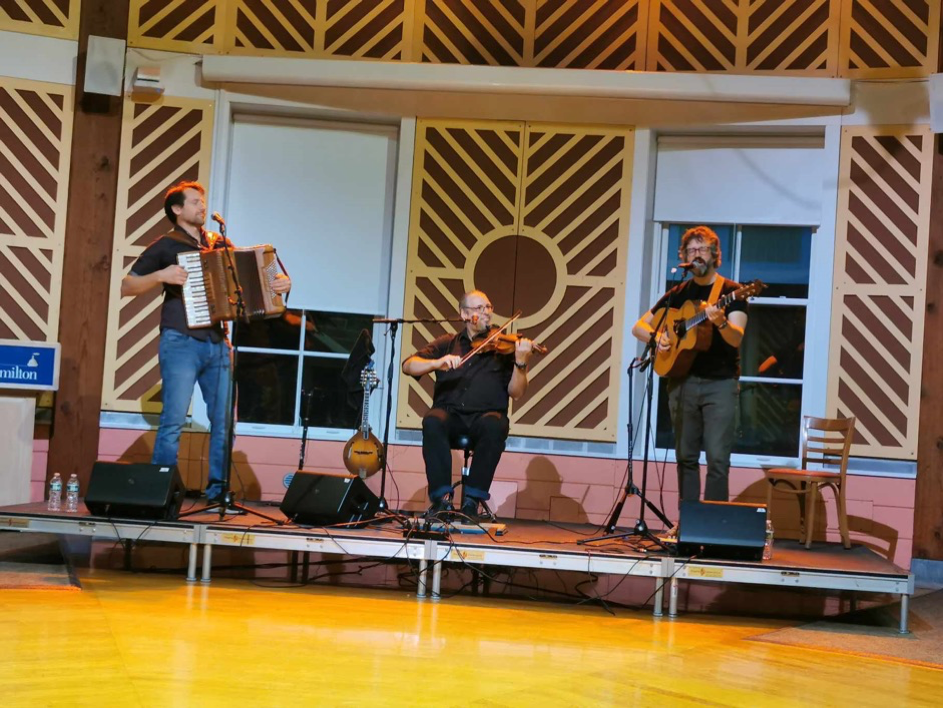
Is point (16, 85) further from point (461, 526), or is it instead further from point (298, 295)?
point (461, 526)

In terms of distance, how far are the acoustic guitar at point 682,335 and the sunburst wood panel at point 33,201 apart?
13.4 feet

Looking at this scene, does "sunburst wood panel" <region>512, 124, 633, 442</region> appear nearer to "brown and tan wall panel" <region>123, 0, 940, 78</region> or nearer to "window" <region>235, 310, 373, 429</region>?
"brown and tan wall panel" <region>123, 0, 940, 78</region>

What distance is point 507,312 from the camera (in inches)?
282

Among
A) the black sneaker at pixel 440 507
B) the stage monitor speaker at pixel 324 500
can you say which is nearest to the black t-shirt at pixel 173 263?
the stage monitor speaker at pixel 324 500

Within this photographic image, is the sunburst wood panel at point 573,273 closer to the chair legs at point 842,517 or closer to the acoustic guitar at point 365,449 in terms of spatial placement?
the acoustic guitar at point 365,449

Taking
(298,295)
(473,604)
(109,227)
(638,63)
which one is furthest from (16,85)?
(473,604)

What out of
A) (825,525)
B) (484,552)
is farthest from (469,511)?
(825,525)

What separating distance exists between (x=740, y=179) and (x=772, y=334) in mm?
1082

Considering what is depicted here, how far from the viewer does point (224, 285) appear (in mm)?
5461

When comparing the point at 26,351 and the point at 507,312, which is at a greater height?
the point at 507,312

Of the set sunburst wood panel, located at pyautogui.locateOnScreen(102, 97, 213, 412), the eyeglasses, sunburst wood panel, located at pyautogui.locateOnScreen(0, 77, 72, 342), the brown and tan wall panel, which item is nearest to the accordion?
the eyeglasses

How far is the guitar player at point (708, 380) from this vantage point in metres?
5.41

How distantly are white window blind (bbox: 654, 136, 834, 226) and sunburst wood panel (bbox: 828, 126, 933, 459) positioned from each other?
24 centimetres

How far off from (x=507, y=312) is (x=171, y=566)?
279 centimetres
